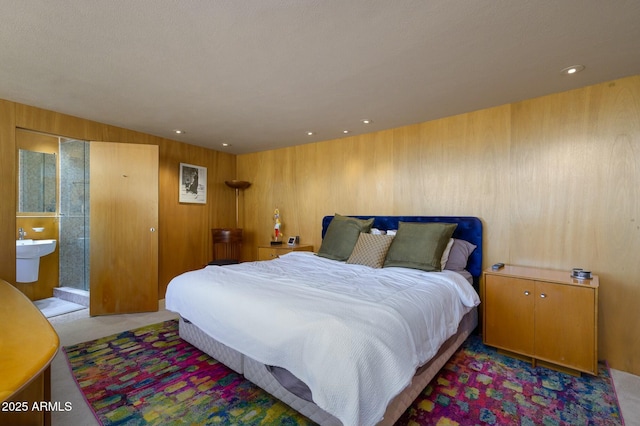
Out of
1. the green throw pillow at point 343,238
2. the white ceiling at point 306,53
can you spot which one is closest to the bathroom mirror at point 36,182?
the white ceiling at point 306,53

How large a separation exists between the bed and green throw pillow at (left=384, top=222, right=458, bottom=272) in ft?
0.03

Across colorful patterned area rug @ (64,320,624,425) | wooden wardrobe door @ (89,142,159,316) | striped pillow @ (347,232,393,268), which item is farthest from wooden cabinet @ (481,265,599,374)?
wooden wardrobe door @ (89,142,159,316)

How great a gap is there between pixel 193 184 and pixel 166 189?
45cm

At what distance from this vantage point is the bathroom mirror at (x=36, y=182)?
3881mm

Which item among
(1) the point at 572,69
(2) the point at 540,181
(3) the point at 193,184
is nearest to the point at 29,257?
(3) the point at 193,184

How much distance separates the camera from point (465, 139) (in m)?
3.06

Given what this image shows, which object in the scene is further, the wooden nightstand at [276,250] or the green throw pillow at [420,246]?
the wooden nightstand at [276,250]

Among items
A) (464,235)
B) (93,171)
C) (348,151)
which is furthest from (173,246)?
(464,235)

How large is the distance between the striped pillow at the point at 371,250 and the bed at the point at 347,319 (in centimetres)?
1

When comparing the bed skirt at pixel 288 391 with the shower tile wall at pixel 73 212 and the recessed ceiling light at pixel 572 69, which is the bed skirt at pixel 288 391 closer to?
the recessed ceiling light at pixel 572 69

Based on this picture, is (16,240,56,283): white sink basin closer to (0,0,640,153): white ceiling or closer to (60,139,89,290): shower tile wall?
(60,139,89,290): shower tile wall

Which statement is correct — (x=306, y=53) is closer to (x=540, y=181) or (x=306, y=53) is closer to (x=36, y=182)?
(x=540, y=181)

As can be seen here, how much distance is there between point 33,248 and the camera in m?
3.60

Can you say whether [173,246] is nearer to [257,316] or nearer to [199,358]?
[199,358]
